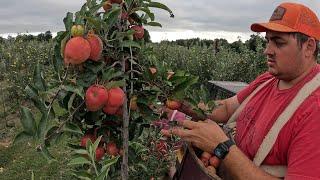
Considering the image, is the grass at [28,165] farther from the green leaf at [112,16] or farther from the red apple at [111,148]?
the green leaf at [112,16]

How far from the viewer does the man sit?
6.47 feet

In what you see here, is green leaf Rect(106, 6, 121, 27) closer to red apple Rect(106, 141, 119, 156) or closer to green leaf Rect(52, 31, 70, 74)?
green leaf Rect(52, 31, 70, 74)

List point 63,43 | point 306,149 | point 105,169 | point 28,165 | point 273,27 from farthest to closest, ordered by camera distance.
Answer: point 28,165, point 273,27, point 306,149, point 63,43, point 105,169

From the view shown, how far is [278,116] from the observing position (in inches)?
84.5

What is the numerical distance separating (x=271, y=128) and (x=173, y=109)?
438 millimetres

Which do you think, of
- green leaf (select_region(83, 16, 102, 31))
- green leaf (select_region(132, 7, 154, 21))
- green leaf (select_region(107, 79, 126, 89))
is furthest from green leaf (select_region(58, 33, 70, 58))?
green leaf (select_region(132, 7, 154, 21))

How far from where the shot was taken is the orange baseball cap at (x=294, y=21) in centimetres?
223

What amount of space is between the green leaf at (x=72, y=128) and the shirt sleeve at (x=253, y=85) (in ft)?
4.20

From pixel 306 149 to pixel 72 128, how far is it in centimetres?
93

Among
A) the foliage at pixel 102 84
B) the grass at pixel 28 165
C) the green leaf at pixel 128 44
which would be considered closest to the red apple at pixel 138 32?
the foliage at pixel 102 84

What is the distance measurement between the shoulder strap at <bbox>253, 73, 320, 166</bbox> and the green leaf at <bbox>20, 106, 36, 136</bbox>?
39.0 inches

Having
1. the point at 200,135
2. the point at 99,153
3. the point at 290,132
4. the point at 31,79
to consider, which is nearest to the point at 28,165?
the point at 31,79

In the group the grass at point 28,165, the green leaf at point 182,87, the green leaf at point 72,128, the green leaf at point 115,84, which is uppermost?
the green leaf at point 115,84

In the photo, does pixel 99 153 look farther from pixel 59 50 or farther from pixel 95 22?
pixel 95 22
